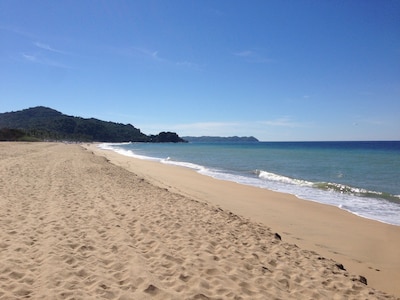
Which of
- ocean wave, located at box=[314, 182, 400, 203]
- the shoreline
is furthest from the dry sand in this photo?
ocean wave, located at box=[314, 182, 400, 203]

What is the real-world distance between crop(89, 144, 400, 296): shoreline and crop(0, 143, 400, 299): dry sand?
0.12 ft

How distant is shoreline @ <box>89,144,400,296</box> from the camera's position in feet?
22.9

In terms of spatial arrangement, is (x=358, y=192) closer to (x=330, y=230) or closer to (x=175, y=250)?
(x=330, y=230)

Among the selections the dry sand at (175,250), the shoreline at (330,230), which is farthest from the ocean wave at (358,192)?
the dry sand at (175,250)

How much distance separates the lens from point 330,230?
9773 mm

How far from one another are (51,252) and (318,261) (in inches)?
200

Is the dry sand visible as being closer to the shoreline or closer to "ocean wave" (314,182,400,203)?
the shoreline

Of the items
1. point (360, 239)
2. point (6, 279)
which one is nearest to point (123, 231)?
point (6, 279)

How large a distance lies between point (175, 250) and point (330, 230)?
5.58m

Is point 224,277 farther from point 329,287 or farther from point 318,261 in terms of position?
point 318,261

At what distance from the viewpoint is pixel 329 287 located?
17.4ft

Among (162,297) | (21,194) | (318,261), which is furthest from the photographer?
(21,194)

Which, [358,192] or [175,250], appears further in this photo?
[358,192]

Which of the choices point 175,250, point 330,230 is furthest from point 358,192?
point 175,250
